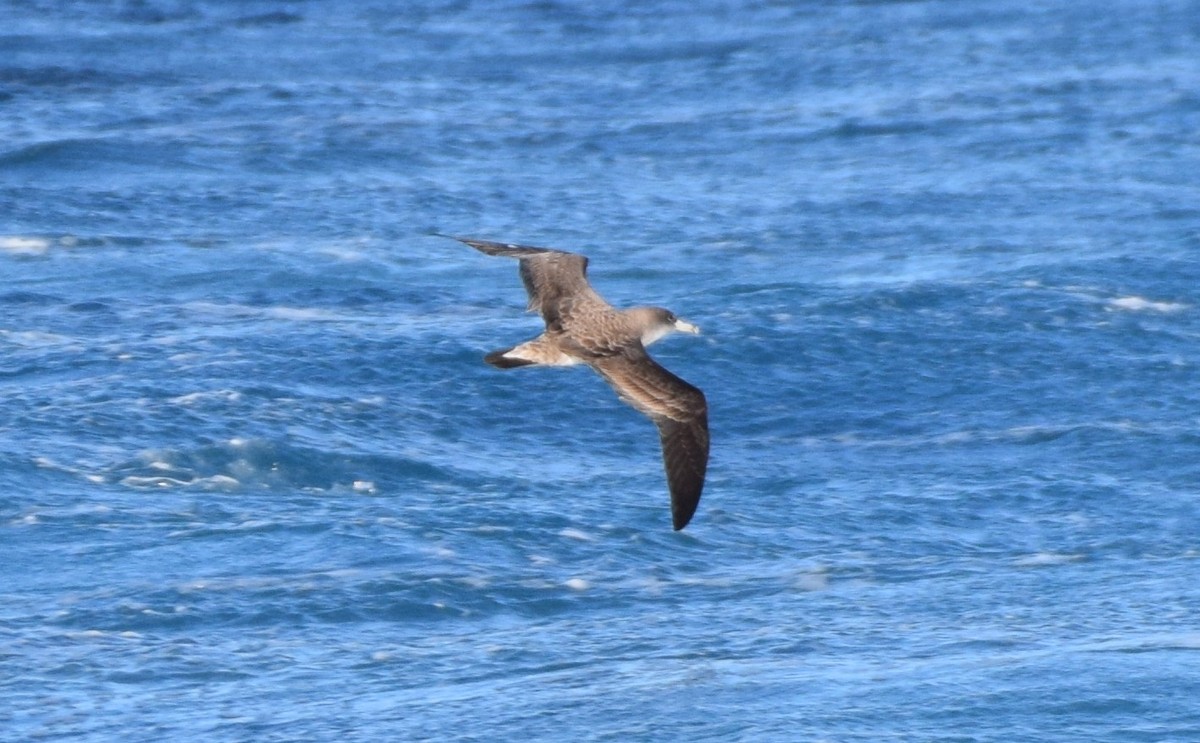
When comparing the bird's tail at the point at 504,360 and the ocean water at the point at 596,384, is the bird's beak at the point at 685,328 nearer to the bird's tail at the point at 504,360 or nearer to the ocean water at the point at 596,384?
the bird's tail at the point at 504,360

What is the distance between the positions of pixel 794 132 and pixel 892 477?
8.55m

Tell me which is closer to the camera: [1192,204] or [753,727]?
[753,727]

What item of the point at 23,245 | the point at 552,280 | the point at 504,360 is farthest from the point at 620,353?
the point at 23,245

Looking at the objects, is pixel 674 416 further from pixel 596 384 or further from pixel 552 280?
pixel 596 384

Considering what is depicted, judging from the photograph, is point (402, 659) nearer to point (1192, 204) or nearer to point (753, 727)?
point (753, 727)

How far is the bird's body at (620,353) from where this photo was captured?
8.76 m

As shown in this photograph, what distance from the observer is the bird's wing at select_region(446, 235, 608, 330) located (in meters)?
9.86

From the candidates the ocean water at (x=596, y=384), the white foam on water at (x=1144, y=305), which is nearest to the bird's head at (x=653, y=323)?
the ocean water at (x=596, y=384)

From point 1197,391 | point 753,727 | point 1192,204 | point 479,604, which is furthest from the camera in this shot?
point 1192,204

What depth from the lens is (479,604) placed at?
1112 cm

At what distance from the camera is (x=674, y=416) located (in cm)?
885

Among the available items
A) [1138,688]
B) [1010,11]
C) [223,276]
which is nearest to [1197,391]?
[1138,688]

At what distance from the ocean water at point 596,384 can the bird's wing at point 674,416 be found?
1.29m

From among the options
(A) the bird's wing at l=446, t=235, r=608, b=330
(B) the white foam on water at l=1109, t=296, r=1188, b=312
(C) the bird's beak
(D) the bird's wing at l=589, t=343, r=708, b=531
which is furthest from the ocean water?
(A) the bird's wing at l=446, t=235, r=608, b=330
